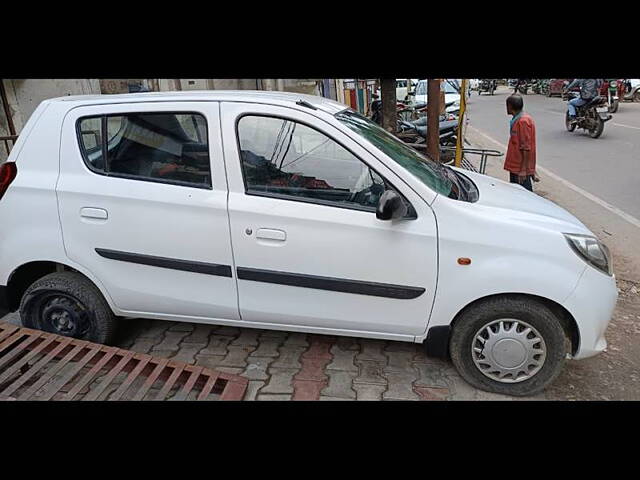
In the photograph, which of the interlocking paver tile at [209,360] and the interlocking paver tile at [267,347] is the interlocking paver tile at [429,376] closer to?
the interlocking paver tile at [267,347]

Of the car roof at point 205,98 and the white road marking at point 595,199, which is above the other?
the car roof at point 205,98

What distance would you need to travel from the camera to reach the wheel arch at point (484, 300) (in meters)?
2.43

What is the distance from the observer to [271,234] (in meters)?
2.46

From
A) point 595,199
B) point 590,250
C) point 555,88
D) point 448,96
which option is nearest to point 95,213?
point 590,250

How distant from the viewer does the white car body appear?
2.36m

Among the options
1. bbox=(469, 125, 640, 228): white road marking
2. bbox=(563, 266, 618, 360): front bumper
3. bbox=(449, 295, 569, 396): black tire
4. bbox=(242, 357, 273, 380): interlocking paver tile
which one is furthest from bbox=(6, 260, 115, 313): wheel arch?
bbox=(469, 125, 640, 228): white road marking

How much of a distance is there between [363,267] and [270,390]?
97 centimetres

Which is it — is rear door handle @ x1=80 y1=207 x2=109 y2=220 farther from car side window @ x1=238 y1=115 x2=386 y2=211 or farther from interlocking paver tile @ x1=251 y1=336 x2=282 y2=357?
interlocking paver tile @ x1=251 y1=336 x2=282 y2=357

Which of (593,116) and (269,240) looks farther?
(593,116)

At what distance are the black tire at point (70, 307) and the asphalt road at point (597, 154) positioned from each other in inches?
246

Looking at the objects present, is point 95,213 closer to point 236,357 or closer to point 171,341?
point 171,341

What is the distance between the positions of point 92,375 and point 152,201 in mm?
1122

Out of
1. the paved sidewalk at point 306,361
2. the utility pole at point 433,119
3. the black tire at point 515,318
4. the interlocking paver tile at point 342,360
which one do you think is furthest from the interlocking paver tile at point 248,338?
the utility pole at point 433,119

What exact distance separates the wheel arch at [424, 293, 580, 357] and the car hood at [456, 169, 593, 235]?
42 cm
